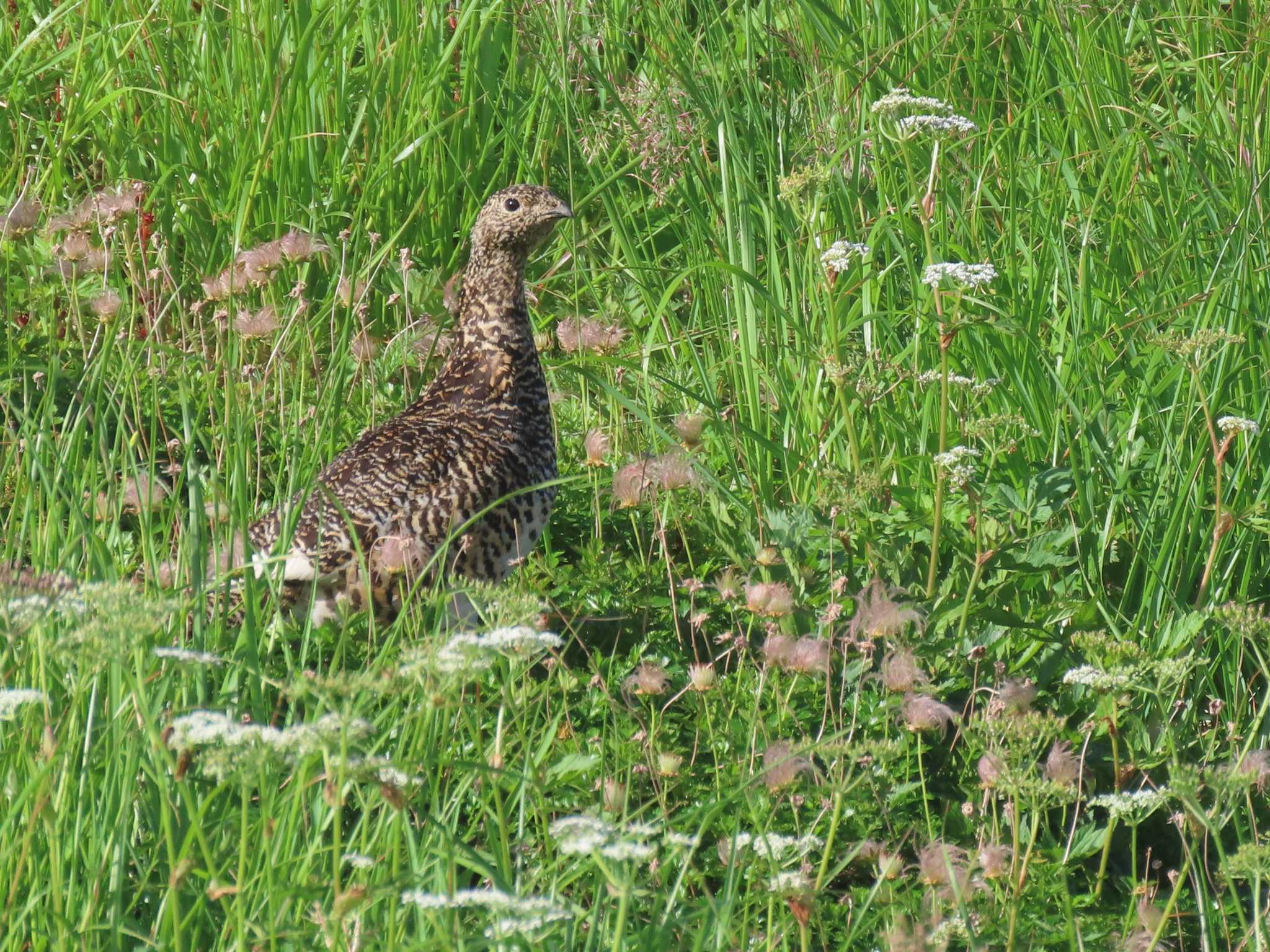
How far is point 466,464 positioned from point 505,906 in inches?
103

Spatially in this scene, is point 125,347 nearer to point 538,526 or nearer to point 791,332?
point 538,526

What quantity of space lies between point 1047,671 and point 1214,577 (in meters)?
0.57

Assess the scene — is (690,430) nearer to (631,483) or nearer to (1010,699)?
(631,483)

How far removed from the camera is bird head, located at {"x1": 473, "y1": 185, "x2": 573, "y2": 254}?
15.8 feet

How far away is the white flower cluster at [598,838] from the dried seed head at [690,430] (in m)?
1.86

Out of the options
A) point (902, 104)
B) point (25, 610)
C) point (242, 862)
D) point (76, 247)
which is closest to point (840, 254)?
point (902, 104)

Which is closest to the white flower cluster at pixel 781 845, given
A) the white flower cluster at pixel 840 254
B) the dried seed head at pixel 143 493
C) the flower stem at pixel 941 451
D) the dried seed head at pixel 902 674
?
the dried seed head at pixel 902 674

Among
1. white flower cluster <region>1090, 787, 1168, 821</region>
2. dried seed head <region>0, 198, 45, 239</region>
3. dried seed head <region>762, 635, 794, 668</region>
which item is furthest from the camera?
dried seed head <region>0, 198, 45, 239</region>

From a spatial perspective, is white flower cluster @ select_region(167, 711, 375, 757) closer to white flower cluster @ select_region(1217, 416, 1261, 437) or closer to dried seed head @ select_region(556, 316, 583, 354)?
white flower cluster @ select_region(1217, 416, 1261, 437)

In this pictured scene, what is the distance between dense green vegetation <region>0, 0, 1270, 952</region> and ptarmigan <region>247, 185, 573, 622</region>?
0.43 feet

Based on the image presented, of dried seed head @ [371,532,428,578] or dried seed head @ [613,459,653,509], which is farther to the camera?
dried seed head @ [613,459,653,509]

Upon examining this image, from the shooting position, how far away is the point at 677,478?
3611 millimetres

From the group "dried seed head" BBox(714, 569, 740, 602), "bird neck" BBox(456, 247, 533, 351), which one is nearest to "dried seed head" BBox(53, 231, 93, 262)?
"bird neck" BBox(456, 247, 533, 351)

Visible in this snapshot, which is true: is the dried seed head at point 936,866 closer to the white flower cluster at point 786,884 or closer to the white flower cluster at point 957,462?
the white flower cluster at point 786,884
